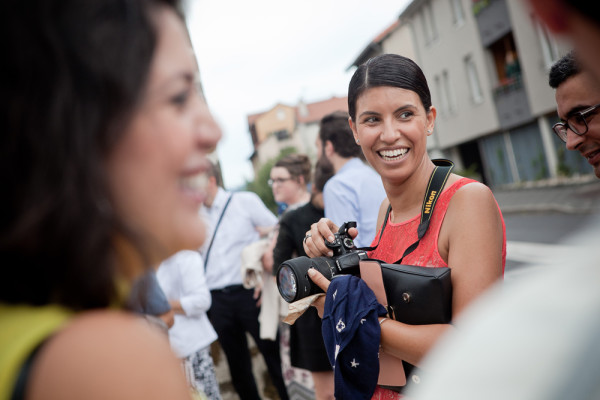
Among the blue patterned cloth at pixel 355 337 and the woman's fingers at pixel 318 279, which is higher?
the woman's fingers at pixel 318 279

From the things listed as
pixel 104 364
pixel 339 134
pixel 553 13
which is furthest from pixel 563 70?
pixel 104 364

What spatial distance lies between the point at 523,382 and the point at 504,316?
0.07 m

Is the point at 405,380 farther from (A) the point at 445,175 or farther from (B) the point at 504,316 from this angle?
(B) the point at 504,316

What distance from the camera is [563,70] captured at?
2.31m

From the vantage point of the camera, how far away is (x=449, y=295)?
1.86 meters

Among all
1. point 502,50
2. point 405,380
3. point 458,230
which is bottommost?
point 405,380

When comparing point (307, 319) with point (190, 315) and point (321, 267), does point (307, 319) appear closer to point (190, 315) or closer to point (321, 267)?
point (190, 315)

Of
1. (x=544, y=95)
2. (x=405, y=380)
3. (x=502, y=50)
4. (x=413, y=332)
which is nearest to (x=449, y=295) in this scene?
(x=413, y=332)

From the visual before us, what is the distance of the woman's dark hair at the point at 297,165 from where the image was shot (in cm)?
539

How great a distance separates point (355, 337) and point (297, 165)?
3.59 metres

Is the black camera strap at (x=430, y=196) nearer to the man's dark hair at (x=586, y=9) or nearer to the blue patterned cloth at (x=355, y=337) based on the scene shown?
the blue patterned cloth at (x=355, y=337)

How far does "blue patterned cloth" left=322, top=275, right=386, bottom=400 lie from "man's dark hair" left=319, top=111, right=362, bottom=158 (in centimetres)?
197

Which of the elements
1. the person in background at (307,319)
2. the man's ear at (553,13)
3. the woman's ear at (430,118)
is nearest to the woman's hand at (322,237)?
the woman's ear at (430,118)

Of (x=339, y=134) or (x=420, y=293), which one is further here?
(x=339, y=134)
